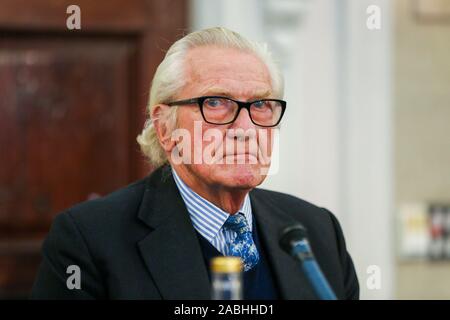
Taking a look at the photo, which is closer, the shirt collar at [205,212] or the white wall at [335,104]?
the shirt collar at [205,212]

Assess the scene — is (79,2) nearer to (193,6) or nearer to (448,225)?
(193,6)

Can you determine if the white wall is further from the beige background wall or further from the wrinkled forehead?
the wrinkled forehead

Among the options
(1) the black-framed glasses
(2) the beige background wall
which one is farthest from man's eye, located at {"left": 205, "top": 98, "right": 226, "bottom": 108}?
(2) the beige background wall

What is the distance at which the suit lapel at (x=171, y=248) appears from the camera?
1191mm

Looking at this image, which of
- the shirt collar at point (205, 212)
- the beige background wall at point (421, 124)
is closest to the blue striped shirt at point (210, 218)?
the shirt collar at point (205, 212)

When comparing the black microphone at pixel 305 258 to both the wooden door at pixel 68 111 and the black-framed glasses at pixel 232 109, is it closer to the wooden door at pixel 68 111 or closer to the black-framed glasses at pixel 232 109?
the black-framed glasses at pixel 232 109

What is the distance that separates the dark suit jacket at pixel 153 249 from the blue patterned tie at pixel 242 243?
0.8 inches

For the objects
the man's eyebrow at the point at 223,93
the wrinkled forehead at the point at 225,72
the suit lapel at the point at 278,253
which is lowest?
the suit lapel at the point at 278,253

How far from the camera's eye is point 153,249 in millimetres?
1226

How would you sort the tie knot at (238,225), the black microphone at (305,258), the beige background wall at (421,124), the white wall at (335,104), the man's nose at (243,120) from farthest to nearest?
1. the beige background wall at (421,124)
2. the white wall at (335,104)
3. the tie knot at (238,225)
4. the man's nose at (243,120)
5. the black microphone at (305,258)

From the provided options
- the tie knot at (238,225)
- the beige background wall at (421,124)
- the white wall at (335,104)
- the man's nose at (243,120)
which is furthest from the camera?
the beige background wall at (421,124)

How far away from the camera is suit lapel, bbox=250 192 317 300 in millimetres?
1198

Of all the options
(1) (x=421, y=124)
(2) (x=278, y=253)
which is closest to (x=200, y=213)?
(2) (x=278, y=253)

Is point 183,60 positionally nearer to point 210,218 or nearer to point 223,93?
point 223,93
